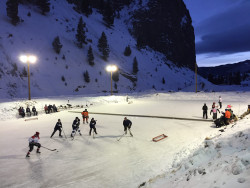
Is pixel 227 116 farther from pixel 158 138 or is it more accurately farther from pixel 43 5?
pixel 43 5

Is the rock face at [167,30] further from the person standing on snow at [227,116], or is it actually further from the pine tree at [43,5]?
the person standing on snow at [227,116]

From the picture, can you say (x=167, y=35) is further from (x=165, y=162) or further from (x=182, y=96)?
(x=165, y=162)

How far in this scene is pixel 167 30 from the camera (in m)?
120

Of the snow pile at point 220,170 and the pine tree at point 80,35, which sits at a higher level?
the pine tree at point 80,35

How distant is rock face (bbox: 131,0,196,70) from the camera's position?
108m

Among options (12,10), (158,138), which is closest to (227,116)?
(158,138)

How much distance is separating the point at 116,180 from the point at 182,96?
34259mm

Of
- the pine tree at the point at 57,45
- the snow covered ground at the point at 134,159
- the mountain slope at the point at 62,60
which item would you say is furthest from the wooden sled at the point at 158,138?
the pine tree at the point at 57,45

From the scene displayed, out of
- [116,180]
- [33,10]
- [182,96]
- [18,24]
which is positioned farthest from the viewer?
[33,10]

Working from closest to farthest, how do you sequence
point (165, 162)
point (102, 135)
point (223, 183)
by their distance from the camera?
point (223, 183) → point (165, 162) → point (102, 135)

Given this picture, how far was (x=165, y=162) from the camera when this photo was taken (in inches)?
366

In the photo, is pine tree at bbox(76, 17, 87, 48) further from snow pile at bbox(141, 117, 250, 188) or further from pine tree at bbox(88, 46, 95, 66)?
snow pile at bbox(141, 117, 250, 188)

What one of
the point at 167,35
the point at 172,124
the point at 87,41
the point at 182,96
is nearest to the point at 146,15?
the point at 167,35

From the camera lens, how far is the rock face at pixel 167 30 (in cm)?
10806
